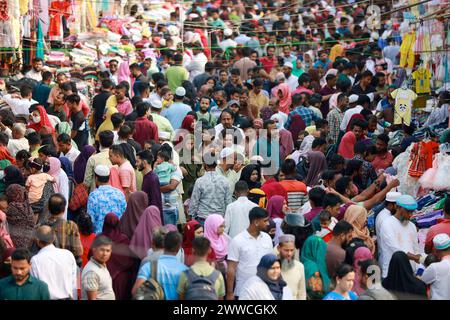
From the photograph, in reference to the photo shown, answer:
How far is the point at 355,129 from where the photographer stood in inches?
611

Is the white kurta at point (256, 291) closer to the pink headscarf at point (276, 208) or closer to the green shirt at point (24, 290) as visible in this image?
the green shirt at point (24, 290)

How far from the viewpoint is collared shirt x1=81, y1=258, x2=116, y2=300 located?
10.1 metres

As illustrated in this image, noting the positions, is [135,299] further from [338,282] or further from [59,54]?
[59,54]

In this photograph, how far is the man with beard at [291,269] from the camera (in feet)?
33.2

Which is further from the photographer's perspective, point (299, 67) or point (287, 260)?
point (299, 67)

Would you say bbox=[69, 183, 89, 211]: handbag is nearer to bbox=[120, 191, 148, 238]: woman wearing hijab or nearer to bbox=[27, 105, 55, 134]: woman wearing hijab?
bbox=[120, 191, 148, 238]: woman wearing hijab

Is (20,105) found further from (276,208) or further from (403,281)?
(403,281)

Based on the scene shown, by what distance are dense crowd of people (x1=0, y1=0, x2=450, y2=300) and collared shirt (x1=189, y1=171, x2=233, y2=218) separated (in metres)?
0.02

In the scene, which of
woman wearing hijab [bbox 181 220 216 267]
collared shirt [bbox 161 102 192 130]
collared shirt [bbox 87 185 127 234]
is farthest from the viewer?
collared shirt [bbox 161 102 192 130]

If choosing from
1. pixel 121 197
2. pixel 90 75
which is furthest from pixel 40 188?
pixel 90 75

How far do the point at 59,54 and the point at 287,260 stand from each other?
1131 cm

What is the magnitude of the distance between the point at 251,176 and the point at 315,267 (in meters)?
2.62

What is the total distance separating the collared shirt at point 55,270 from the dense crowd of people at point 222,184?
12mm

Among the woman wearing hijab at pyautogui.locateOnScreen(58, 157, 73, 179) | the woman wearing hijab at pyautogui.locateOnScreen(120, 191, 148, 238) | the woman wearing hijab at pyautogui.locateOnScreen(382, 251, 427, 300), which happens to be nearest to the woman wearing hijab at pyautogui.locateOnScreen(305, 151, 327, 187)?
the woman wearing hijab at pyautogui.locateOnScreen(58, 157, 73, 179)
